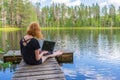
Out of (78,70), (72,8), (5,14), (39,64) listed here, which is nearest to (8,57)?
(78,70)

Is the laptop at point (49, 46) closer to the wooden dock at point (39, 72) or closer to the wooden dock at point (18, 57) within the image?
the wooden dock at point (39, 72)

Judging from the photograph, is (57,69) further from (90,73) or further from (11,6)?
(11,6)

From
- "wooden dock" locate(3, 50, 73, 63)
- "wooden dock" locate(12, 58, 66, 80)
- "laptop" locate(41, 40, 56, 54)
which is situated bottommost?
"wooden dock" locate(3, 50, 73, 63)

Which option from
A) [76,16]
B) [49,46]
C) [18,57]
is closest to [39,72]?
[49,46]

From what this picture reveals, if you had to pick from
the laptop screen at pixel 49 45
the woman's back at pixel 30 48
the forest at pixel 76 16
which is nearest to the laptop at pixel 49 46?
the laptop screen at pixel 49 45

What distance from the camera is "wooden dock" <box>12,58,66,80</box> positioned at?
8.52m

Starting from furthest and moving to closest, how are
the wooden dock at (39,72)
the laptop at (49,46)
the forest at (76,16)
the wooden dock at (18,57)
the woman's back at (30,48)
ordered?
the forest at (76,16), the wooden dock at (18,57), the laptop at (49,46), the woman's back at (30,48), the wooden dock at (39,72)

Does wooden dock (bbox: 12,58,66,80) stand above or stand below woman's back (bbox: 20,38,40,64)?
below

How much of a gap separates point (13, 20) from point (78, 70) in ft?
250

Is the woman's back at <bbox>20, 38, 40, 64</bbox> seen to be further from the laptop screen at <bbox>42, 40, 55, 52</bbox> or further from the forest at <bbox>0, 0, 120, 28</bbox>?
the forest at <bbox>0, 0, 120, 28</bbox>

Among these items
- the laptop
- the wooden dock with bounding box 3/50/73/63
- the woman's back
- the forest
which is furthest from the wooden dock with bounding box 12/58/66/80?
the forest

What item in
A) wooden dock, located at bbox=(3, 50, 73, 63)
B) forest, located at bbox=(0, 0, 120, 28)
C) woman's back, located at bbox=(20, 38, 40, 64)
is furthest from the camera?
forest, located at bbox=(0, 0, 120, 28)

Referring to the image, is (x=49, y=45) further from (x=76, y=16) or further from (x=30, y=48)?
(x=76, y=16)

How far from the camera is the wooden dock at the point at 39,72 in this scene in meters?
8.52
